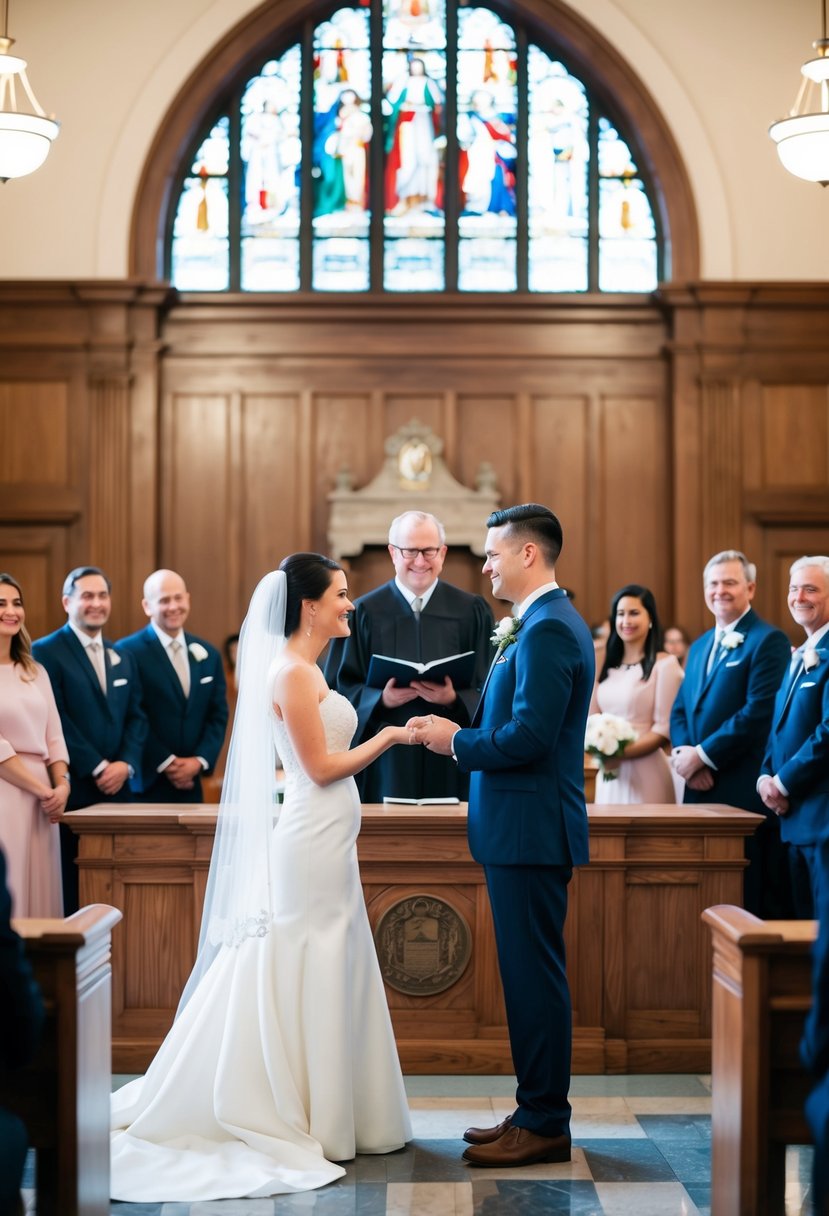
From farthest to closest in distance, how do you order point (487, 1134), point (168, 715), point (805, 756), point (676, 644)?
point (676, 644) → point (168, 715) → point (805, 756) → point (487, 1134)

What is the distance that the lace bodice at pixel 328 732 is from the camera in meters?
4.22

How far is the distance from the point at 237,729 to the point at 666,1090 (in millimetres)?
2082

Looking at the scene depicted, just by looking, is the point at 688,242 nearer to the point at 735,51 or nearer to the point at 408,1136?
the point at 735,51

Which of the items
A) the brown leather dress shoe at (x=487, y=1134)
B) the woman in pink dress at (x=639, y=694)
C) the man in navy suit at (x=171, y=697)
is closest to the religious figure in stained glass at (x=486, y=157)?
the woman in pink dress at (x=639, y=694)

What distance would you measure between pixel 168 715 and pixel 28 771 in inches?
42.2

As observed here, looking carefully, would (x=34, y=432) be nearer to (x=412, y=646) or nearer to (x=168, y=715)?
(x=168, y=715)

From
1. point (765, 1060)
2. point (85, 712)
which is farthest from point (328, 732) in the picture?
point (85, 712)

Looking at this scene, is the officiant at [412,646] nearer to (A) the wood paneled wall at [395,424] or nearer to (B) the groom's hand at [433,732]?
(B) the groom's hand at [433,732]

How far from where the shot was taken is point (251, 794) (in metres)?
4.23

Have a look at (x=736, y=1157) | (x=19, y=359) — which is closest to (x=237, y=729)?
(x=736, y=1157)

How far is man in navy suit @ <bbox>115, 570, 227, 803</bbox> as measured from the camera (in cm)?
664

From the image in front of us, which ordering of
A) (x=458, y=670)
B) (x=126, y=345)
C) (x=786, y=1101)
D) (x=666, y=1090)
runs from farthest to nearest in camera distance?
1. (x=126, y=345)
2. (x=458, y=670)
3. (x=666, y=1090)
4. (x=786, y=1101)

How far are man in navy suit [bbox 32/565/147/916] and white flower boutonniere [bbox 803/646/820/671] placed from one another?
3.01 meters

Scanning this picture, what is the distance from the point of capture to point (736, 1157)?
3.17m
